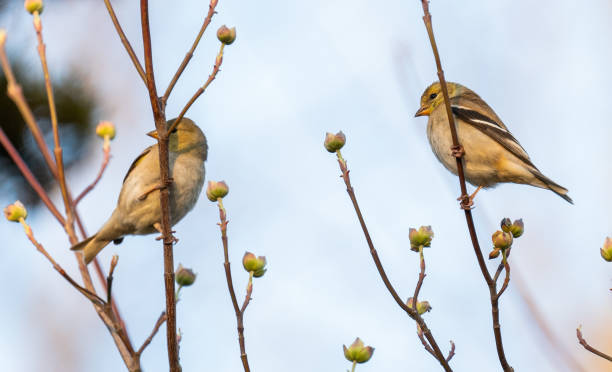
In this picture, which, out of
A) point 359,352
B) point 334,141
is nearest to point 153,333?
point 359,352

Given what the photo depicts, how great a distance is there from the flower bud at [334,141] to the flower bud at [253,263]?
660 mm

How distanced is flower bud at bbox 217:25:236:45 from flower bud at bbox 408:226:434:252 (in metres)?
1.24

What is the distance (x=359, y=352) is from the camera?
2.61 metres

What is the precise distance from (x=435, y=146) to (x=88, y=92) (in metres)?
2.87

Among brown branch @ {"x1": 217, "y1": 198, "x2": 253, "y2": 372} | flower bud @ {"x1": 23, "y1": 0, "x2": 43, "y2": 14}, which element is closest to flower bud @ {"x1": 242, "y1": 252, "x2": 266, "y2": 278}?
brown branch @ {"x1": 217, "y1": 198, "x2": 253, "y2": 372}

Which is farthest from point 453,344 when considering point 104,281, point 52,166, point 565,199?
point 565,199

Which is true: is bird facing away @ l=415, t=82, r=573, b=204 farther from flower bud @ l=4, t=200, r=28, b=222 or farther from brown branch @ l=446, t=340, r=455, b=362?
flower bud @ l=4, t=200, r=28, b=222

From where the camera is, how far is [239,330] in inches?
97.8

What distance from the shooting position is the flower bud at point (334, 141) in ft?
10.5

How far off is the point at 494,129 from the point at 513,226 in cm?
218

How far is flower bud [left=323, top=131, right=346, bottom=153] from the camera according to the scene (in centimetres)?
321

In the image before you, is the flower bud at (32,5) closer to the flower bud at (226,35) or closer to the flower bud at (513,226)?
the flower bud at (226,35)

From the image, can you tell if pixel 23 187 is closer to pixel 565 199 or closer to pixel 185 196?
pixel 185 196

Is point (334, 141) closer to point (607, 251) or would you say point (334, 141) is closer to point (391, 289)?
point (391, 289)
